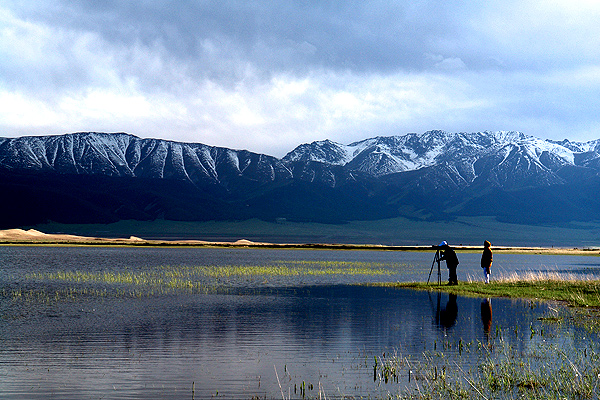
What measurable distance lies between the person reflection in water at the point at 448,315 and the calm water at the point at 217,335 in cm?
9

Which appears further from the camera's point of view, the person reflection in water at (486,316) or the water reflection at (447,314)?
the water reflection at (447,314)

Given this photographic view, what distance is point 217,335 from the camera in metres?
22.4

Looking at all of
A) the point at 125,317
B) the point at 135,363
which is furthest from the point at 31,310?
the point at 135,363

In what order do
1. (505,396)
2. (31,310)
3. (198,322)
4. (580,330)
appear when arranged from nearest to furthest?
(505,396), (580,330), (198,322), (31,310)

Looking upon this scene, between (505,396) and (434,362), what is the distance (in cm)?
370

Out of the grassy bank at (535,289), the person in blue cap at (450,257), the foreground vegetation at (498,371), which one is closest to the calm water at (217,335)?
the foreground vegetation at (498,371)

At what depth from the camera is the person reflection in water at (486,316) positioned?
22984 mm

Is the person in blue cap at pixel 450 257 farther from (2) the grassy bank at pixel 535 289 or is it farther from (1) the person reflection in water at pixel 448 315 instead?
(1) the person reflection in water at pixel 448 315

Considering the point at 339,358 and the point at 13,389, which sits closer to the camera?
the point at 13,389

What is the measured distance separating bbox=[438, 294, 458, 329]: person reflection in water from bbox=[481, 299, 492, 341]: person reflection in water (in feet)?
3.97

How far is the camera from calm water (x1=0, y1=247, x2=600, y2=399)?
1576cm

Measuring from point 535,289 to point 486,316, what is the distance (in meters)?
11.6

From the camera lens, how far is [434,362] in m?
18.2

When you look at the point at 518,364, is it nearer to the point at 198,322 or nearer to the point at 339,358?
the point at 339,358
